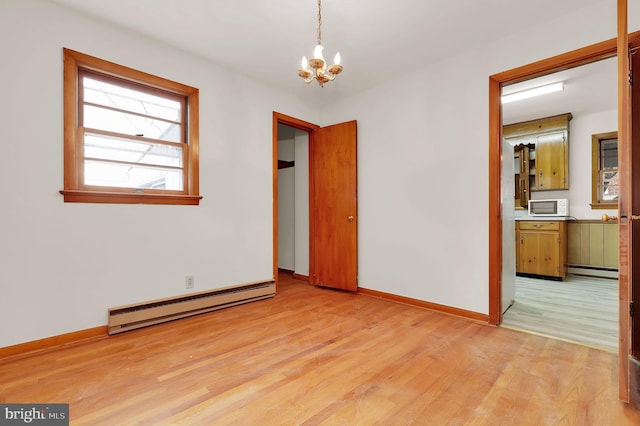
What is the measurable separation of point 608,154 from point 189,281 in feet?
21.6

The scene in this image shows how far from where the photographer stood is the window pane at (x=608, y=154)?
493 cm

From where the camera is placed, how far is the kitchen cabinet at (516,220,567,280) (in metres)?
4.67

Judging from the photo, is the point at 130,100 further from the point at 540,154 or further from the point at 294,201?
the point at 540,154

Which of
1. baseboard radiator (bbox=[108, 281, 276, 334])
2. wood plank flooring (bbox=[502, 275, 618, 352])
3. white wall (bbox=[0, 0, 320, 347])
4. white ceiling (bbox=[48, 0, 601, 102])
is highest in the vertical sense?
white ceiling (bbox=[48, 0, 601, 102])

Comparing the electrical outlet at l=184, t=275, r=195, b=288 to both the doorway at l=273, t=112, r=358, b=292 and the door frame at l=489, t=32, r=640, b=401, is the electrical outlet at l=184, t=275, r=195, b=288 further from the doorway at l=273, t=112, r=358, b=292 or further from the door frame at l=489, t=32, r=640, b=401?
the door frame at l=489, t=32, r=640, b=401

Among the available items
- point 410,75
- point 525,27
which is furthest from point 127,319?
point 525,27

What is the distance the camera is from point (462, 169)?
3072 millimetres

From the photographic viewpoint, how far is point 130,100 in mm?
2836

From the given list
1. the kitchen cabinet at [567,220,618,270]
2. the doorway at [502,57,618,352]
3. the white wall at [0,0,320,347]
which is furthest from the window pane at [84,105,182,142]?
the kitchen cabinet at [567,220,618,270]

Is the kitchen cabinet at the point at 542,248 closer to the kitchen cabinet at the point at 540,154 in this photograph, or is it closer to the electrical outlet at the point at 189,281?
the kitchen cabinet at the point at 540,154

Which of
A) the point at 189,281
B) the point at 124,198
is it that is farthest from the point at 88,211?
the point at 189,281

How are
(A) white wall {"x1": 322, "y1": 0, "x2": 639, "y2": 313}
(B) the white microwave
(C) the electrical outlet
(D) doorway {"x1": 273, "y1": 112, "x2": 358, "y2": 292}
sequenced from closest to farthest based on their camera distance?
1. (A) white wall {"x1": 322, "y1": 0, "x2": 639, "y2": 313}
2. (C) the electrical outlet
3. (D) doorway {"x1": 273, "y1": 112, "x2": 358, "y2": 292}
4. (B) the white microwave

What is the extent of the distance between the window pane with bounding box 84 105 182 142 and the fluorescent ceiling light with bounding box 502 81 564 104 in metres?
4.18

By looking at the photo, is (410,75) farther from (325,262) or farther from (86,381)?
(86,381)
